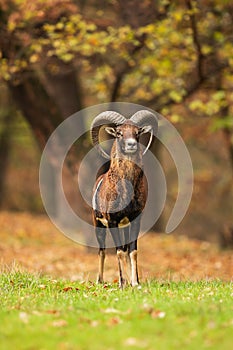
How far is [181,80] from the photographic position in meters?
23.3

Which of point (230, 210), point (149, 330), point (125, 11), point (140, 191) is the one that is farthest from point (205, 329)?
point (230, 210)

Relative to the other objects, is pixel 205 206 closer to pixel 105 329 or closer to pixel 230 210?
pixel 230 210

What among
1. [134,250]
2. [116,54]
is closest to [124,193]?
[134,250]

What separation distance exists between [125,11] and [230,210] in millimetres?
22167

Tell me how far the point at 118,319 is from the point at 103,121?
475 centimetres

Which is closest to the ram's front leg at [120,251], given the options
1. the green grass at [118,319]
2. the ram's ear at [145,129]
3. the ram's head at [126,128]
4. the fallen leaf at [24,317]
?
the green grass at [118,319]

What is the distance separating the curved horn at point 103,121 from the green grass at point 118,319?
112 inches

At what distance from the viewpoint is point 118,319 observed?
28.9ft

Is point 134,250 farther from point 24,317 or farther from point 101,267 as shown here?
point 24,317

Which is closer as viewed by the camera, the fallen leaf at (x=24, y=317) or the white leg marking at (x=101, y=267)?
the fallen leaf at (x=24, y=317)

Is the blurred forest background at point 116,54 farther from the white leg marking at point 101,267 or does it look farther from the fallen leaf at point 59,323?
the fallen leaf at point 59,323

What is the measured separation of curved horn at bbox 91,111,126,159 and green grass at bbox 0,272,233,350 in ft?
9.35

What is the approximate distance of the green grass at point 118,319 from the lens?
788 centimetres

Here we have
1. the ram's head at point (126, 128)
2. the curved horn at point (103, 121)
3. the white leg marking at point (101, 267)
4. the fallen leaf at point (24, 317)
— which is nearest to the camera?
the fallen leaf at point (24, 317)
